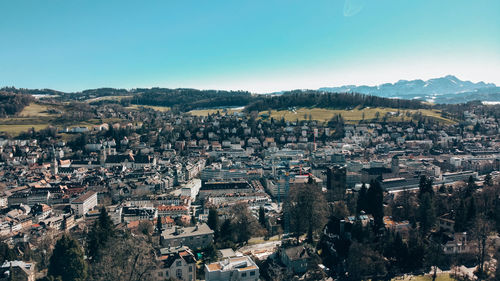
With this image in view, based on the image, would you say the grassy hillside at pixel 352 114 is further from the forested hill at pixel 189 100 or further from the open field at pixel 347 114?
the forested hill at pixel 189 100

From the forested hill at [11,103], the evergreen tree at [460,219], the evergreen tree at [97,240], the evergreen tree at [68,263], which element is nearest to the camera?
the evergreen tree at [68,263]

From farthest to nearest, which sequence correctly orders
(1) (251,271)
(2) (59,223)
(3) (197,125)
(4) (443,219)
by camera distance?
(3) (197,125)
(2) (59,223)
(4) (443,219)
(1) (251,271)

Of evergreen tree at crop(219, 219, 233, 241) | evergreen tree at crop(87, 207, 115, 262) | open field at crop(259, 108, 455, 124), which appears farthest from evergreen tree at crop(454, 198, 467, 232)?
open field at crop(259, 108, 455, 124)

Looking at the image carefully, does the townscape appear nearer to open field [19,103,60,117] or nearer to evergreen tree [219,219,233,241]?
evergreen tree [219,219,233,241]

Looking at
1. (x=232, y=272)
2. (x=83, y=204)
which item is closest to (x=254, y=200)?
(x=83, y=204)

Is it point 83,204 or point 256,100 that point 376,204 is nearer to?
point 83,204

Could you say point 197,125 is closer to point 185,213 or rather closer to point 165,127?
point 165,127

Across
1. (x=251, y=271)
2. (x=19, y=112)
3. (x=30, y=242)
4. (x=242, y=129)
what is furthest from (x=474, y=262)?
(x=19, y=112)

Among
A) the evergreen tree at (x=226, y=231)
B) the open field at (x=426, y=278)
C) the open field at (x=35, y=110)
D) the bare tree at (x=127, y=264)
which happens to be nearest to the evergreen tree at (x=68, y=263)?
the bare tree at (x=127, y=264)
